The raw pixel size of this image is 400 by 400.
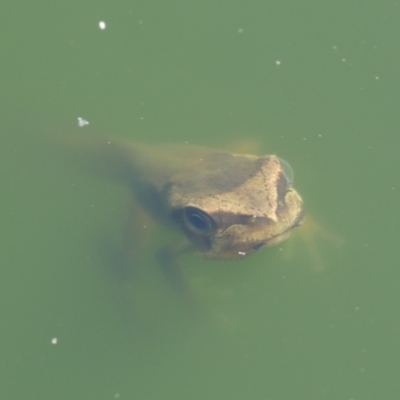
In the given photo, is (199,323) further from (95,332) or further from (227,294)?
(95,332)

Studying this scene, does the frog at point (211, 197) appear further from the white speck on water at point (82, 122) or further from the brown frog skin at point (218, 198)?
the white speck on water at point (82, 122)

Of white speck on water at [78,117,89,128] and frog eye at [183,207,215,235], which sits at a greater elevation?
frog eye at [183,207,215,235]

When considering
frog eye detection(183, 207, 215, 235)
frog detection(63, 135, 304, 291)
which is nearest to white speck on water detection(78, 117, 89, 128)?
frog detection(63, 135, 304, 291)

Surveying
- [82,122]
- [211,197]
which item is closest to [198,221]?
[211,197]

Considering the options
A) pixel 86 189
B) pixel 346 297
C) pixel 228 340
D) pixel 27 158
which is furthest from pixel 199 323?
pixel 27 158

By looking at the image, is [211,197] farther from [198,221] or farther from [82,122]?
[82,122]

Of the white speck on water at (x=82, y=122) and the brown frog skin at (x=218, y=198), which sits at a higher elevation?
the brown frog skin at (x=218, y=198)

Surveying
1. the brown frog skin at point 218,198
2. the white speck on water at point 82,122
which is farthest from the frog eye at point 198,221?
the white speck on water at point 82,122

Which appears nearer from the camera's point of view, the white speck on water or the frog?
the frog

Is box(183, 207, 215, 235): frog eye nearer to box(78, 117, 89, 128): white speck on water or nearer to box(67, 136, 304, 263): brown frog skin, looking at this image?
box(67, 136, 304, 263): brown frog skin
